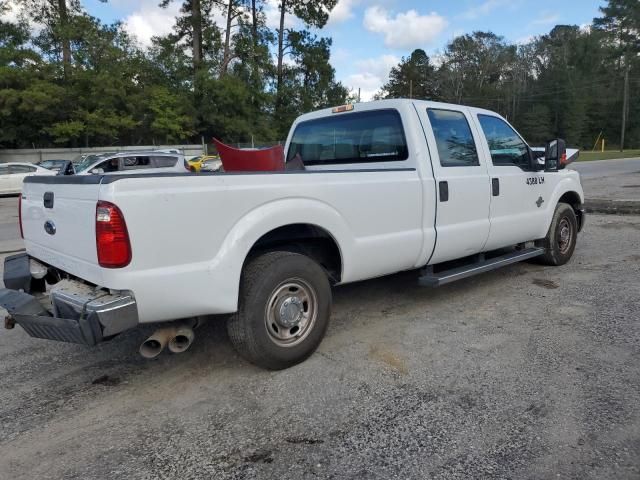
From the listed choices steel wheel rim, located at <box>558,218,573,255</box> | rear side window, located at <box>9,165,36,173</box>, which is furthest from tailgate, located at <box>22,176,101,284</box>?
rear side window, located at <box>9,165,36,173</box>

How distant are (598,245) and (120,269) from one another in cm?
726

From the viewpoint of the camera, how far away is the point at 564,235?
641 cm

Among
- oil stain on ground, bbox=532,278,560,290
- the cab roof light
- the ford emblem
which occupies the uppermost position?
the cab roof light

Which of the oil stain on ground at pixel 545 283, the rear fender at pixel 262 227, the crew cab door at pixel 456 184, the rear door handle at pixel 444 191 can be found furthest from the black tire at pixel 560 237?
the rear fender at pixel 262 227

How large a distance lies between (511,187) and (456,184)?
104 centimetres

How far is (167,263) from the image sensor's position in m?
2.89

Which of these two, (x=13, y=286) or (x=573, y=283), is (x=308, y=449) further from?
(x=573, y=283)

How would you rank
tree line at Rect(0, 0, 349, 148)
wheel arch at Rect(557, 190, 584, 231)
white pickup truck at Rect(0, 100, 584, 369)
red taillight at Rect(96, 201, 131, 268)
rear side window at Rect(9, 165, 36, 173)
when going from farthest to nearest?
1. tree line at Rect(0, 0, 349, 148)
2. rear side window at Rect(9, 165, 36, 173)
3. wheel arch at Rect(557, 190, 584, 231)
4. white pickup truck at Rect(0, 100, 584, 369)
5. red taillight at Rect(96, 201, 131, 268)

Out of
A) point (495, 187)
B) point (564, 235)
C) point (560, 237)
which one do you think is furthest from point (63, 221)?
point (564, 235)

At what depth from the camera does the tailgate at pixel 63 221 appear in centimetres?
288

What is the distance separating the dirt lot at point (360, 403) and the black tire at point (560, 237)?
1.41 meters

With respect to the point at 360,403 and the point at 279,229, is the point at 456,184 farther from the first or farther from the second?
the point at 360,403

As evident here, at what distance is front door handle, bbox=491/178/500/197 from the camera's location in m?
5.02

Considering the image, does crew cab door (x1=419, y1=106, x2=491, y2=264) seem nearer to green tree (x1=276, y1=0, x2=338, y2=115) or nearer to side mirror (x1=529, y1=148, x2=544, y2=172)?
side mirror (x1=529, y1=148, x2=544, y2=172)
